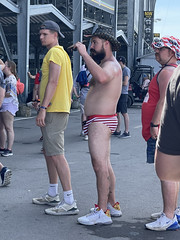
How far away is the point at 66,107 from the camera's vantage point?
4871 millimetres

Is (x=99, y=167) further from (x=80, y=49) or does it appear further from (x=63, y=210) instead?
(x=80, y=49)

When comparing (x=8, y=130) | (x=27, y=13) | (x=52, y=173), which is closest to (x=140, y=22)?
(x=27, y=13)

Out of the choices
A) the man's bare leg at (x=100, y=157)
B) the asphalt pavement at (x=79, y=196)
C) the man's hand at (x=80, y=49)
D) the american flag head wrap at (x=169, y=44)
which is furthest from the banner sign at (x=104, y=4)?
the man's bare leg at (x=100, y=157)

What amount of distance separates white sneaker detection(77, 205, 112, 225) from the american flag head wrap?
1654 millimetres

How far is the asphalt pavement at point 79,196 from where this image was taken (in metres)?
4.19

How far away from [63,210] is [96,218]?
1.58 ft

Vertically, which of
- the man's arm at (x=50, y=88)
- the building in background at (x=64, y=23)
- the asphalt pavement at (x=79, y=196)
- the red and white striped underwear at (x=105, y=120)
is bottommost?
the asphalt pavement at (x=79, y=196)

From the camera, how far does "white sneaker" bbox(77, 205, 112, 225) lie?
4.38m

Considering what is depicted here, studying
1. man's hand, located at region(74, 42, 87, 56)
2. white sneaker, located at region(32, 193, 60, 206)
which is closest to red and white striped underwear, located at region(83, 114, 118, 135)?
man's hand, located at region(74, 42, 87, 56)

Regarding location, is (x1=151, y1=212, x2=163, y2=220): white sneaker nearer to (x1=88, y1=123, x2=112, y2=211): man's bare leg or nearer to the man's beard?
(x1=88, y1=123, x2=112, y2=211): man's bare leg

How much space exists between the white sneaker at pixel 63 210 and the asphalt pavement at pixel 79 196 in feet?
0.17

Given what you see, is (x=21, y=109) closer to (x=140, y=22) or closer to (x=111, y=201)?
(x=111, y=201)

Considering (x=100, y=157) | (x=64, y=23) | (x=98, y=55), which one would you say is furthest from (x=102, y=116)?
(x=64, y=23)

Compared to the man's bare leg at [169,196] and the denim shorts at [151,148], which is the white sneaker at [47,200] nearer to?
the denim shorts at [151,148]
